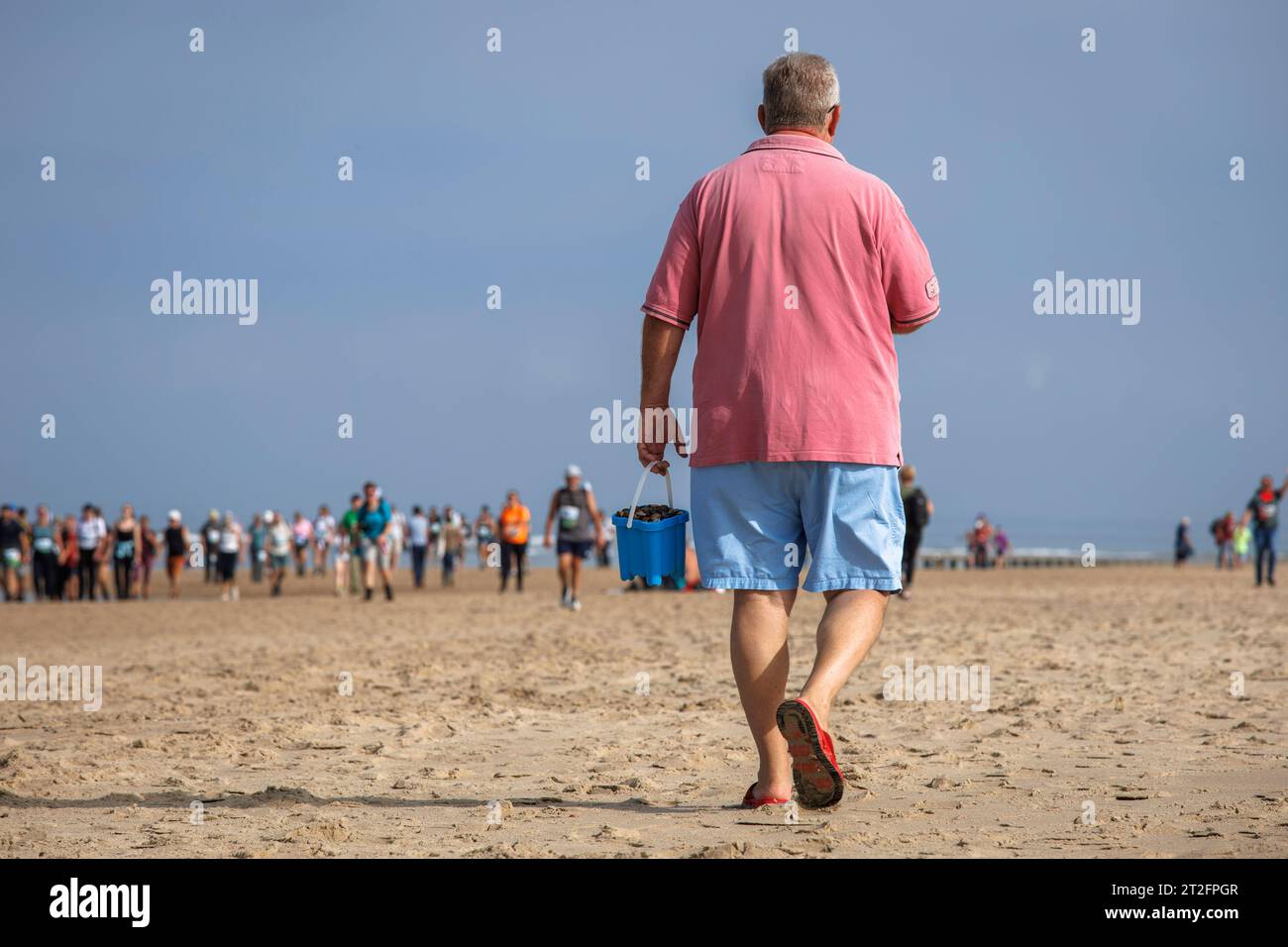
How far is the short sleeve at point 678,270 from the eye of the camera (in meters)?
4.30

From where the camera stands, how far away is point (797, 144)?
4312 millimetres

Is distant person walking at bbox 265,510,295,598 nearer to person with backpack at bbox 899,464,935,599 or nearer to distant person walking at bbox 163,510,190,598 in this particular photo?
distant person walking at bbox 163,510,190,598

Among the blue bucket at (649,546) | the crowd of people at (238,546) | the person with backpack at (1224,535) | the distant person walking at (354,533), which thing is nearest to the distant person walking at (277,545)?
the crowd of people at (238,546)

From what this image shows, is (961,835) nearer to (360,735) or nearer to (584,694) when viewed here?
(360,735)

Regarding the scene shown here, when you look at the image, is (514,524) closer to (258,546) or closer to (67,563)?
(67,563)

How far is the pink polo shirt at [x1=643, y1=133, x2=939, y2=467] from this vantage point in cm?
416

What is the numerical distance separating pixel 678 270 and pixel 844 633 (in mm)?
1246

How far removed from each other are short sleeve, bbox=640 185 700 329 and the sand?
63.2 inches

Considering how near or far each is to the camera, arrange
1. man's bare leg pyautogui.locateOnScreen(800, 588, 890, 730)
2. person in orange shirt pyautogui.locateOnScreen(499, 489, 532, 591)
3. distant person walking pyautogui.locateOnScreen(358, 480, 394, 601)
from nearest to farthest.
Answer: man's bare leg pyautogui.locateOnScreen(800, 588, 890, 730)
distant person walking pyautogui.locateOnScreen(358, 480, 394, 601)
person in orange shirt pyautogui.locateOnScreen(499, 489, 532, 591)

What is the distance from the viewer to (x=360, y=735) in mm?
6516

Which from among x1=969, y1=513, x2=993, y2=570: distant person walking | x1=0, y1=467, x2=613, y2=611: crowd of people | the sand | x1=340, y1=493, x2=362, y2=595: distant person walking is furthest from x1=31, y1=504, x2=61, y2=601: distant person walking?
x1=969, y1=513, x2=993, y2=570: distant person walking

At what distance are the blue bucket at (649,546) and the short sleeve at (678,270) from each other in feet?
1.73

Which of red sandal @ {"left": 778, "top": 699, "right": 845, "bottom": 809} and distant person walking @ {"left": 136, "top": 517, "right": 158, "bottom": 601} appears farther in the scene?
distant person walking @ {"left": 136, "top": 517, "right": 158, "bottom": 601}
